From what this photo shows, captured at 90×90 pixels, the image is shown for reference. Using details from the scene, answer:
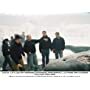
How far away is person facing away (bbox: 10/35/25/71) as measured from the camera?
203 cm

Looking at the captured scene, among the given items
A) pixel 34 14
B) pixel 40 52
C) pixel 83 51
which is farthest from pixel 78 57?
pixel 34 14

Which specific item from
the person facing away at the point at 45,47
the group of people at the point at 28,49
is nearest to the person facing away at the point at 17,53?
the group of people at the point at 28,49

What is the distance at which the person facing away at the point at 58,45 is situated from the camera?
201cm

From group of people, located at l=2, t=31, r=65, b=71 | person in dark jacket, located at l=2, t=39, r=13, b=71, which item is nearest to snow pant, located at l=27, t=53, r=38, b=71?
group of people, located at l=2, t=31, r=65, b=71

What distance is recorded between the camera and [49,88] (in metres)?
2.00

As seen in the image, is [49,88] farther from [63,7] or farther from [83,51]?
[63,7]

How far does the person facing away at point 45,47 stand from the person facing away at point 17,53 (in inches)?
4.4

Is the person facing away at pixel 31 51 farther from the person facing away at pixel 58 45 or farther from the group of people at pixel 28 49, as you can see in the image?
the person facing away at pixel 58 45

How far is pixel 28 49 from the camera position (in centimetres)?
203

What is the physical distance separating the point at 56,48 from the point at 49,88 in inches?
8.9

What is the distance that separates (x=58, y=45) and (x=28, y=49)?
170mm

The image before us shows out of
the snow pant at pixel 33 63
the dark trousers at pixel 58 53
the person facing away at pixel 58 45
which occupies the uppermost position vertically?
the person facing away at pixel 58 45

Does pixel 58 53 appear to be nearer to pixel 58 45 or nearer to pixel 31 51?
pixel 58 45

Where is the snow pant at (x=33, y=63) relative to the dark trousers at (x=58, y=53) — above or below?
below
